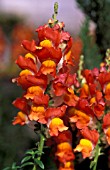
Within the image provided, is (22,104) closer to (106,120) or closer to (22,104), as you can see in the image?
(22,104)

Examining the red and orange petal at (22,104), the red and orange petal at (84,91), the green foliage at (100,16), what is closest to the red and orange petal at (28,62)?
the red and orange petal at (22,104)

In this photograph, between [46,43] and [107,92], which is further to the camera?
[107,92]

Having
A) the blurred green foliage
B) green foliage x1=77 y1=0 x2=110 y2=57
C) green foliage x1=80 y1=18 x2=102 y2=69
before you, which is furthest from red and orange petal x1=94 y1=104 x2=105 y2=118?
the blurred green foliage

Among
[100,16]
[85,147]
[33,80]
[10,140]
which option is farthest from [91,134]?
[10,140]

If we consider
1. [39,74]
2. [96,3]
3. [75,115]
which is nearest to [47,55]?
[39,74]

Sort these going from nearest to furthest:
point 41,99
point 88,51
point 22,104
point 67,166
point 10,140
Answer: point 41,99 → point 22,104 → point 67,166 → point 88,51 → point 10,140

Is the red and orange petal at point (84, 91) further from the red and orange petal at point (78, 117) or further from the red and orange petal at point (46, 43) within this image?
the red and orange petal at point (46, 43)

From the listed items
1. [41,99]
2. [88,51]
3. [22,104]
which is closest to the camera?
[41,99]

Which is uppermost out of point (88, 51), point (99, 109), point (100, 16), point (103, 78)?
point (100, 16)
